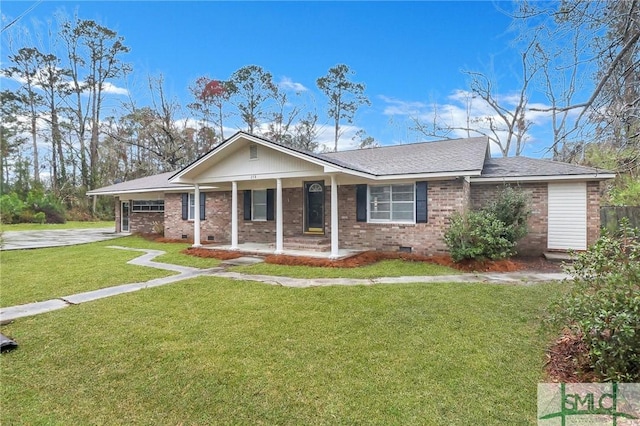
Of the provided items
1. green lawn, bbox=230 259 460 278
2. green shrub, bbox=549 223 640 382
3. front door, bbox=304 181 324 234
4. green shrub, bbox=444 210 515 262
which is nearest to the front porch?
green lawn, bbox=230 259 460 278

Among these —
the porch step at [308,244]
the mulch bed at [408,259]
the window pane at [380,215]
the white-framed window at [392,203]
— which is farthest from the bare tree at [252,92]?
the window pane at [380,215]

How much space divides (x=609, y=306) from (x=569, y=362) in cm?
89

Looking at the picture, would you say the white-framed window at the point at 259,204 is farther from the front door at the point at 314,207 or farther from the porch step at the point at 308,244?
the porch step at the point at 308,244

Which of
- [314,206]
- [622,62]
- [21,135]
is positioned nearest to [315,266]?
[314,206]

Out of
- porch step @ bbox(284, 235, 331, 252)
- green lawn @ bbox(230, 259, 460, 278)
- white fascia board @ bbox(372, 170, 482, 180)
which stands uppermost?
white fascia board @ bbox(372, 170, 482, 180)

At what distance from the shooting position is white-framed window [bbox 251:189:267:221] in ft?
46.1

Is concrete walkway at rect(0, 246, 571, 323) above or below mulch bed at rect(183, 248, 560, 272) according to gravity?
below

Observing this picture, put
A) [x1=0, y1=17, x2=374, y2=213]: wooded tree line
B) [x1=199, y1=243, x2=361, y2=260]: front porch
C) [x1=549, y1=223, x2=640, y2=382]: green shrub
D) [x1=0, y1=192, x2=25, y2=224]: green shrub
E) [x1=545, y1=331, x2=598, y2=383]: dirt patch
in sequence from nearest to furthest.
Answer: [x1=549, y1=223, x2=640, y2=382]: green shrub
[x1=545, y1=331, x2=598, y2=383]: dirt patch
[x1=199, y1=243, x2=361, y2=260]: front porch
[x1=0, y1=192, x2=25, y2=224]: green shrub
[x1=0, y1=17, x2=374, y2=213]: wooded tree line

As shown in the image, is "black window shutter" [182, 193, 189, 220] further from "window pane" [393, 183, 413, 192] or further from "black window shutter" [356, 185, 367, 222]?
"window pane" [393, 183, 413, 192]

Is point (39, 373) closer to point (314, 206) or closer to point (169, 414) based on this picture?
point (169, 414)

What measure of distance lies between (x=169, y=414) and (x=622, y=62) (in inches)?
253

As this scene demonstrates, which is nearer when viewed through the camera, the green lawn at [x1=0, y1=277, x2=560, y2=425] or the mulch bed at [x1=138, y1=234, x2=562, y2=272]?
the green lawn at [x1=0, y1=277, x2=560, y2=425]

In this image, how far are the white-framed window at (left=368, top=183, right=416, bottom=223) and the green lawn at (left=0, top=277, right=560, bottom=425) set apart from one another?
5.13 meters

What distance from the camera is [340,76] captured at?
29000 millimetres
